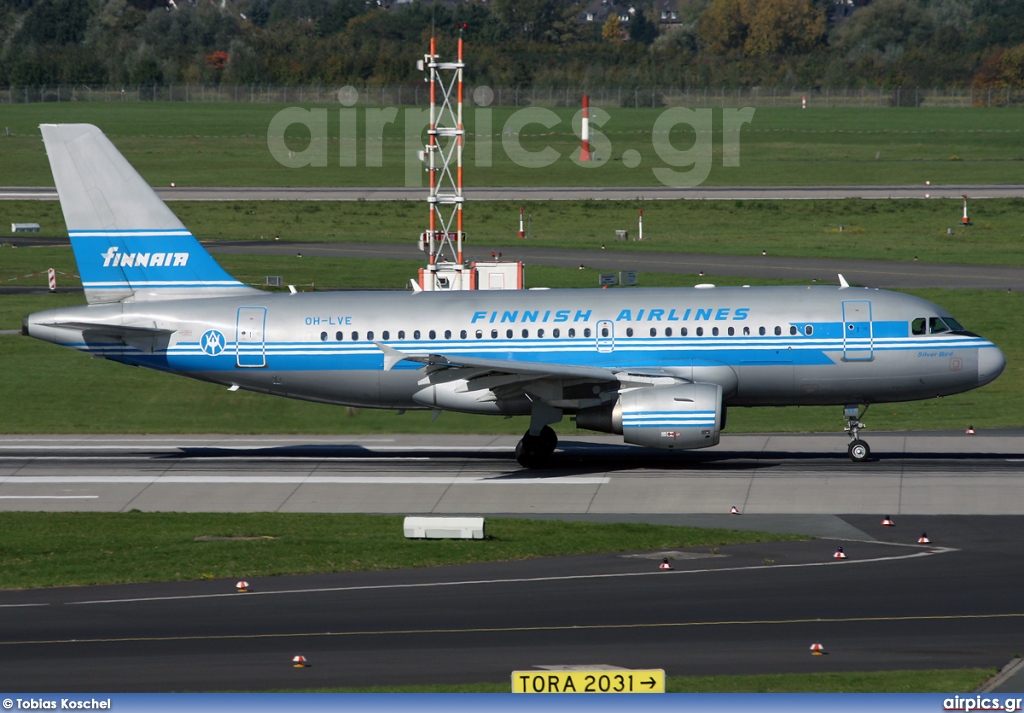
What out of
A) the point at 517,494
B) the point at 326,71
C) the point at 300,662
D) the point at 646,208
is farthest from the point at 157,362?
the point at 326,71

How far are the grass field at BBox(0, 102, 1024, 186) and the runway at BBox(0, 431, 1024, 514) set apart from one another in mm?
71641

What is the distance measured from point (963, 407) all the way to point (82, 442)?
2763 cm

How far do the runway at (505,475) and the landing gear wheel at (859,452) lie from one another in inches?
10.3

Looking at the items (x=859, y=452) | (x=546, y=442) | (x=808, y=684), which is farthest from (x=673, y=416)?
(x=808, y=684)

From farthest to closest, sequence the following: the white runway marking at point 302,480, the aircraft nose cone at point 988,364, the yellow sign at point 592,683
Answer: the aircraft nose cone at point 988,364 → the white runway marking at point 302,480 → the yellow sign at point 592,683

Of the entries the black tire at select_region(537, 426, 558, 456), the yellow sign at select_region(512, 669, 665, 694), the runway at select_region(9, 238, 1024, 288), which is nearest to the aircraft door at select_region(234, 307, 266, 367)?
the black tire at select_region(537, 426, 558, 456)

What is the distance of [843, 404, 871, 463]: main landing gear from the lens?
36062 mm

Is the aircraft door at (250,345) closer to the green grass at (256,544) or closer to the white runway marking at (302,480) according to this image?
the white runway marking at (302,480)

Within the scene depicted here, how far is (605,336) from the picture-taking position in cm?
3578

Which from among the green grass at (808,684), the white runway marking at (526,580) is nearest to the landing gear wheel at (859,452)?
the white runway marking at (526,580)

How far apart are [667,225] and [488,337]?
50992 mm

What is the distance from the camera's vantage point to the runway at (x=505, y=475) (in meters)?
32.1

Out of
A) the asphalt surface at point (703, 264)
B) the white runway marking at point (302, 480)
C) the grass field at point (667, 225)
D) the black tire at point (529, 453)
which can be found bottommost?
the white runway marking at point (302, 480)

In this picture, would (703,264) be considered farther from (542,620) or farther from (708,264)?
(542,620)
